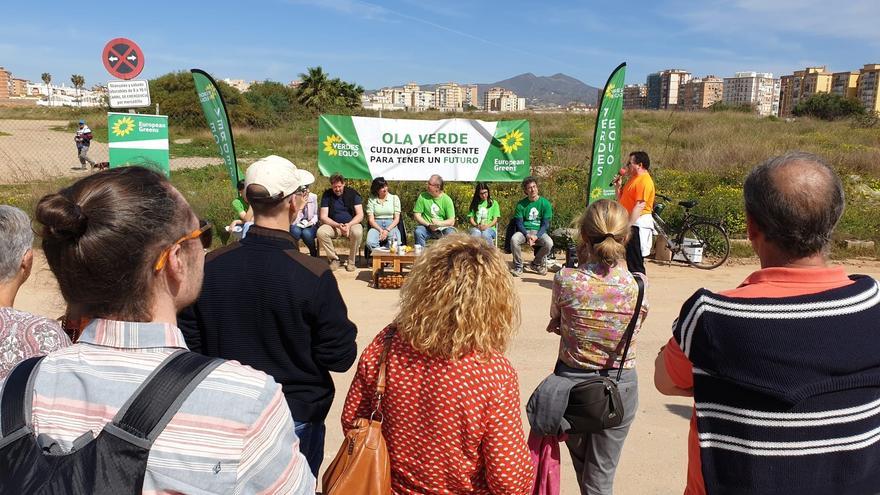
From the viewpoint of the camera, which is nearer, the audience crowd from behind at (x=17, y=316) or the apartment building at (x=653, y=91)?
the audience crowd from behind at (x=17, y=316)

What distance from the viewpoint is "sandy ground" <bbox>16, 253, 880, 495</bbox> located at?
368 centimetres

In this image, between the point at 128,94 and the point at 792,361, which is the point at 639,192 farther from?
the point at 128,94

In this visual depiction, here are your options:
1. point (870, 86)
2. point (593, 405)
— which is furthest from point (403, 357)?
point (870, 86)

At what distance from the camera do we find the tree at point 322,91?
44281 mm

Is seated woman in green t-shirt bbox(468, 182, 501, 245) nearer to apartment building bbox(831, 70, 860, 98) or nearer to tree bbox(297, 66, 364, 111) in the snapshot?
tree bbox(297, 66, 364, 111)

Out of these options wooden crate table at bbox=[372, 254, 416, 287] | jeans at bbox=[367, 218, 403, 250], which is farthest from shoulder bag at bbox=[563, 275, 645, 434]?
jeans at bbox=[367, 218, 403, 250]

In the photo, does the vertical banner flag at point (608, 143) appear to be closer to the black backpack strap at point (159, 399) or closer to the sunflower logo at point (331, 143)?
the sunflower logo at point (331, 143)

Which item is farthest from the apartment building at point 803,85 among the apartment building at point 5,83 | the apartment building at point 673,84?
the apartment building at point 5,83

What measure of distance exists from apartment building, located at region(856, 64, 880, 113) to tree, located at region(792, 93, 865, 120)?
93.2 ft

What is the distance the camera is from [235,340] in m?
2.38

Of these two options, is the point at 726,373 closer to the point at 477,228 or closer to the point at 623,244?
the point at 623,244

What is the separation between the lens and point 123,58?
767 centimetres

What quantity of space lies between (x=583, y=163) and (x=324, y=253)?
31.7 ft

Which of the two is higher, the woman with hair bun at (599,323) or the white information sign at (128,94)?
→ the white information sign at (128,94)
